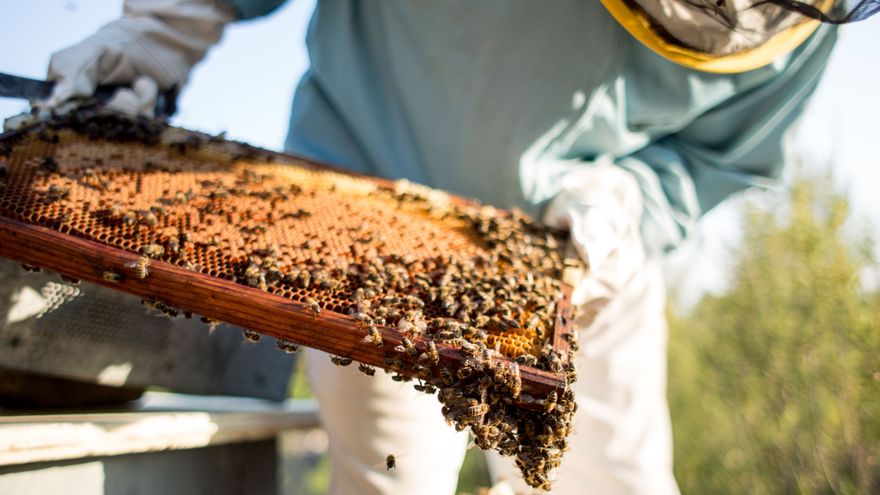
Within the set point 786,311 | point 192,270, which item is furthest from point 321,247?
point 786,311

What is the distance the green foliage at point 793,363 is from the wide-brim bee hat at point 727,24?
2974 millimetres

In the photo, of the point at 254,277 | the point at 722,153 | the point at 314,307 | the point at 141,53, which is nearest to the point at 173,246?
the point at 254,277

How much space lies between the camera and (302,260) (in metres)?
1.21

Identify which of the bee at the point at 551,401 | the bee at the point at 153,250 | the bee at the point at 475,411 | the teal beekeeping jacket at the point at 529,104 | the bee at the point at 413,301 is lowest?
the bee at the point at 475,411

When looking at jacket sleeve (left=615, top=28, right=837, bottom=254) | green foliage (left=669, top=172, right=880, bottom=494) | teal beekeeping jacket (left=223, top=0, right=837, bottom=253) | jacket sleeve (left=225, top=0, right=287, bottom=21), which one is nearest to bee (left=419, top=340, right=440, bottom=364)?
teal beekeeping jacket (left=223, top=0, right=837, bottom=253)

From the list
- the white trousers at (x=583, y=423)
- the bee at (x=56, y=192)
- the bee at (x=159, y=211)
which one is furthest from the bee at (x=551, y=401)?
the bee at (x=56, y=192)

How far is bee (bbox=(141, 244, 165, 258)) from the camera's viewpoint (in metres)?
1.12

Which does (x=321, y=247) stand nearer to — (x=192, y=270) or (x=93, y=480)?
(x=192, y=270)

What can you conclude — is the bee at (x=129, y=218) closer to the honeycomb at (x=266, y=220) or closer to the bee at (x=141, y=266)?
the honeycomb at (x=266, y=220)

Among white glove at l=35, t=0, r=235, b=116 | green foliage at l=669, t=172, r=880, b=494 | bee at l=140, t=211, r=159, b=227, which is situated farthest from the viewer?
green foliage at l=669, t=172, r=880, b=494

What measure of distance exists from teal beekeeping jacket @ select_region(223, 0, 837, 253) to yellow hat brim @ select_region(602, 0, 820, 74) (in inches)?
8.4

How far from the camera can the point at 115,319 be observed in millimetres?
1617

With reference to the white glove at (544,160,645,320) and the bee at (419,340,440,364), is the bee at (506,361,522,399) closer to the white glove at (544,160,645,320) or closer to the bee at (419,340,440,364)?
the bee at (419,340,440,364)

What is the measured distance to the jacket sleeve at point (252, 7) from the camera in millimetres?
1884
